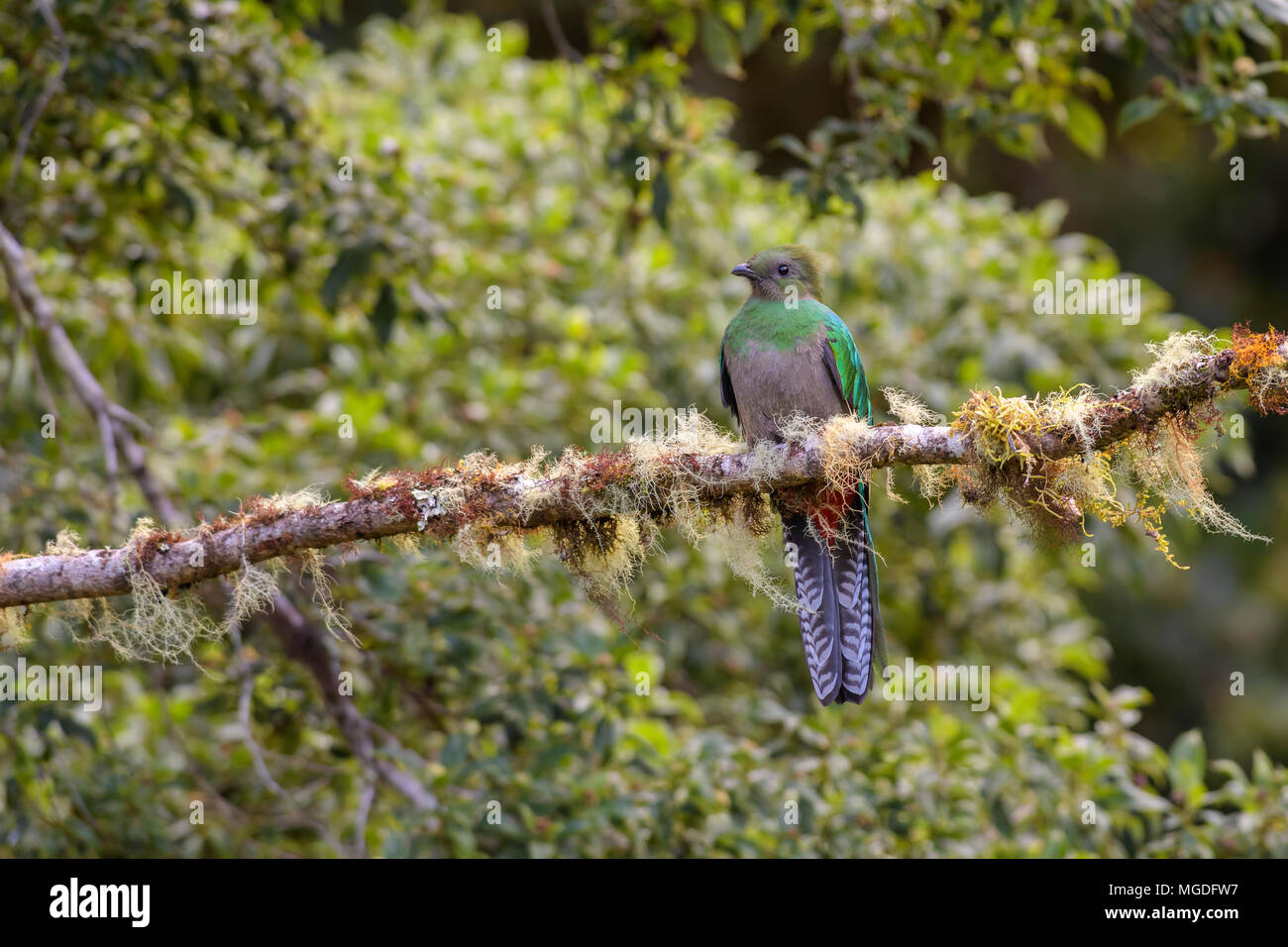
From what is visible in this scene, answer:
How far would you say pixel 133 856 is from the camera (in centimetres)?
426

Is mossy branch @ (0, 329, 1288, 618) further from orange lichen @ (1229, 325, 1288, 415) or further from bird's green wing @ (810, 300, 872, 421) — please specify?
bird's green wing @ (810, 300, 872, 421)

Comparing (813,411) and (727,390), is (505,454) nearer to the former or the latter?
(727,390)

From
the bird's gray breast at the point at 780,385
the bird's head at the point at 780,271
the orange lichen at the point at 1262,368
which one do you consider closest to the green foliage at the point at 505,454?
the bird's head at the point at 780,271

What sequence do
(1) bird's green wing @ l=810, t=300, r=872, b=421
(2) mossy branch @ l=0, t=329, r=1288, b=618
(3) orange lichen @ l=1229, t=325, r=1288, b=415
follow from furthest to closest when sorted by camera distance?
1. (1) bird's green wing @ l=810, t=300, r=872, b=421
2. (2) mossy branch @ l=0, t=329, r=1288, b=618
3. (3) orange lichen @ l=1229, t=325, r=1288, b=415

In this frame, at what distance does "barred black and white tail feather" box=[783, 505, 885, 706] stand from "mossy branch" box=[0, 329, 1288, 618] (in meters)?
0.47

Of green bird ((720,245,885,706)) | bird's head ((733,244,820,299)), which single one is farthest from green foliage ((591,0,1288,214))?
green bird ((720,245,885,706))

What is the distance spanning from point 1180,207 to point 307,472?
10.5 meters

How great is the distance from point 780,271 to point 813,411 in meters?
0.61

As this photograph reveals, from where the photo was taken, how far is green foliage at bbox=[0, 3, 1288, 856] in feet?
14.0

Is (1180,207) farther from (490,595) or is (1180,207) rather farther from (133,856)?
(133,856)

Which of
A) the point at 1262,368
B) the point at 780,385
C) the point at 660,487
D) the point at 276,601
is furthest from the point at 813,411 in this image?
the point at 276,601

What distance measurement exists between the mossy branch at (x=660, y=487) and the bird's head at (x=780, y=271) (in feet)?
3.39

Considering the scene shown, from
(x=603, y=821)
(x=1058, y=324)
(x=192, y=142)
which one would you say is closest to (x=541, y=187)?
(x=192, y=142)

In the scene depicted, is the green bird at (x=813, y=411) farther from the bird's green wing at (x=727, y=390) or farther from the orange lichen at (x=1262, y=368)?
the orange lichen at (x=1262, y=368)
